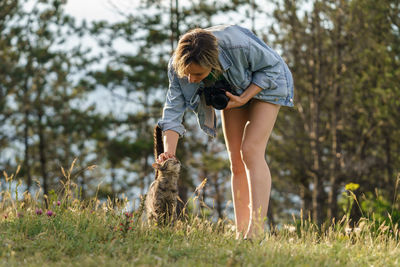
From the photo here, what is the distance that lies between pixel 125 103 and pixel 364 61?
9323mm

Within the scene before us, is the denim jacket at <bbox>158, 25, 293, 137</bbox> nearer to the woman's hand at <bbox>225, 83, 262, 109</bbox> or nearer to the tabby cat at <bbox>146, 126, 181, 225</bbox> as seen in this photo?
the woman's hand at <bbox>225, 83, 262, 109</bbox>

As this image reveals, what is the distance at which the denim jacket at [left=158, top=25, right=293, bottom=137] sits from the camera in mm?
3723

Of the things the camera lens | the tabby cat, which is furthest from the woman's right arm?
the camera lens

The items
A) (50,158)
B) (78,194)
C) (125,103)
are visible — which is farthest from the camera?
(50,158)

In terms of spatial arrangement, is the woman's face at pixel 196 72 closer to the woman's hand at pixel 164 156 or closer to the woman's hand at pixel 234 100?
the woman's hand at pixel 234 100

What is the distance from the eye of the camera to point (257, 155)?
3.77 m

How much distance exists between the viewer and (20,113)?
19000 millimetres

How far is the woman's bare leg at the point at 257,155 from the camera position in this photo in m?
3.72

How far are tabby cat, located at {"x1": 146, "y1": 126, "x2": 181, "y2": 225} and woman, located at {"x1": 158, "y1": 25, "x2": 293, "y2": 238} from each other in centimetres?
11

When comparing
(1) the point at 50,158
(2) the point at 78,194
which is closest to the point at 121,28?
(1) the point at 50,158

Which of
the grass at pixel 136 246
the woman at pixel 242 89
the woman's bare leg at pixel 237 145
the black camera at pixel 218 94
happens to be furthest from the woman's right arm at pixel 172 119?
the grass at pixel 136 246

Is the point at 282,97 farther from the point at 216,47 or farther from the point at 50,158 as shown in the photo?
the point at 50,158

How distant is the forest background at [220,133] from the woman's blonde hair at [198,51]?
369cm

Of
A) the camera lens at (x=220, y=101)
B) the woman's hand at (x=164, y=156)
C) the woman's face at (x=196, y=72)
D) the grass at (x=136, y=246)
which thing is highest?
the woman's face at (x=196, y=72)
